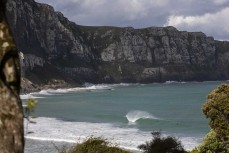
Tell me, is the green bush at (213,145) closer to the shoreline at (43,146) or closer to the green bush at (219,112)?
the green bush at (219,112)

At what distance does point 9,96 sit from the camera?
14.5 feet

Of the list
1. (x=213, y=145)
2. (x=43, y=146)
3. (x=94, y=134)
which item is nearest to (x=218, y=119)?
(x=213, y=145)

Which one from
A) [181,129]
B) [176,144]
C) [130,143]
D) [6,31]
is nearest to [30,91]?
[181,129]

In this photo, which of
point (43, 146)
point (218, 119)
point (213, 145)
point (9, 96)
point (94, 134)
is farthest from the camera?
point (94, 134)

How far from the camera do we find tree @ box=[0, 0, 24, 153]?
14.2 feet

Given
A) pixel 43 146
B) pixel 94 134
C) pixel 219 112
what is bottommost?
pixel 94 134

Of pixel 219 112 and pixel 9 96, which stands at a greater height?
pixel 9 96

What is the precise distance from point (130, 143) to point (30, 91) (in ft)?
464

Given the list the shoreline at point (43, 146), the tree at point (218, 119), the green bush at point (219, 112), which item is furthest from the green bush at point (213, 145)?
the shoreline at point (43, 146)

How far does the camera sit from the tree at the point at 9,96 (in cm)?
434

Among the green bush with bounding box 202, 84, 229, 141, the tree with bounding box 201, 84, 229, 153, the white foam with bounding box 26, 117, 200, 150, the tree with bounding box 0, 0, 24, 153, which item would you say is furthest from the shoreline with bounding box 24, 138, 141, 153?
the tree with bounding box 0, 0, 24, 153

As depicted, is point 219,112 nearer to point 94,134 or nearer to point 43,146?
point 43,146

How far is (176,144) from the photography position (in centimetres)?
3675

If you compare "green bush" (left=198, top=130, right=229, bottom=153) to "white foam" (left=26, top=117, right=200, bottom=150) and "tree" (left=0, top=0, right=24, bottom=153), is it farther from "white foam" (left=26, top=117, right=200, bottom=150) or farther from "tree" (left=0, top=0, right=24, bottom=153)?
"tree" (left=0, top=0, right=24, bottom=153)
